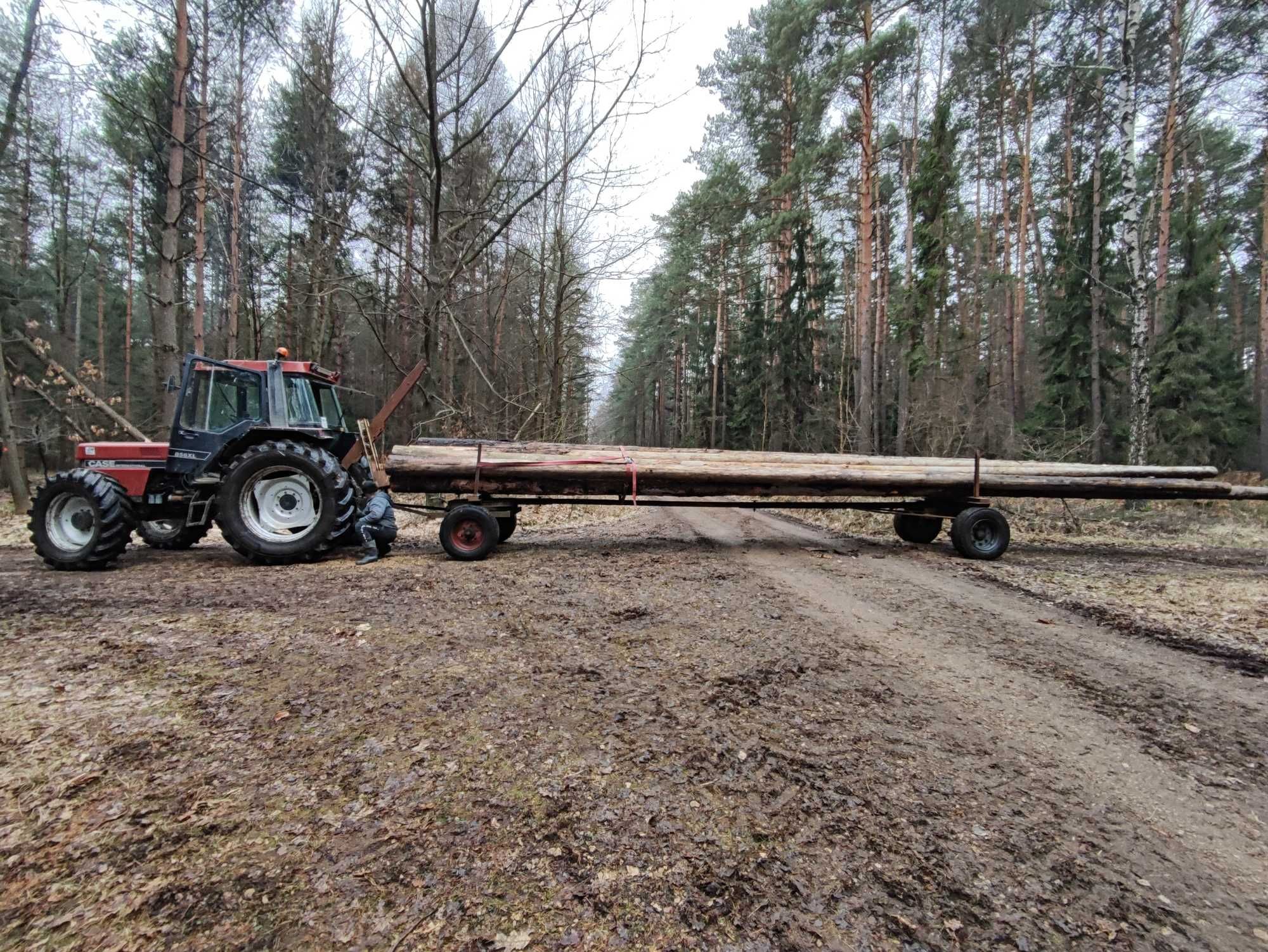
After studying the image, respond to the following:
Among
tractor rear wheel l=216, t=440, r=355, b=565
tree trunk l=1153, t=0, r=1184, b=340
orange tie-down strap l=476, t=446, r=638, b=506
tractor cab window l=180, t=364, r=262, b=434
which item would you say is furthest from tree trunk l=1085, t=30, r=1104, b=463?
tractor cab window l=180, t=364, r=262, b=434

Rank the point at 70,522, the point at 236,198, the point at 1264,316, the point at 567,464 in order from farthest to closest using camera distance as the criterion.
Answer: the point at 1264,316 → the point at 236,198 → the point at 567,464 → the point at 70,522

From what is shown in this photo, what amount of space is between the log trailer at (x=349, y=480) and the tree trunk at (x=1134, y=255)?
14.8 ft

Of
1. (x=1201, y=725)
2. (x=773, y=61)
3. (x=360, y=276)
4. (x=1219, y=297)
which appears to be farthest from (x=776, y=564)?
(x=1219, y=297)

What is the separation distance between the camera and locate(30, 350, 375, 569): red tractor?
5.26 m

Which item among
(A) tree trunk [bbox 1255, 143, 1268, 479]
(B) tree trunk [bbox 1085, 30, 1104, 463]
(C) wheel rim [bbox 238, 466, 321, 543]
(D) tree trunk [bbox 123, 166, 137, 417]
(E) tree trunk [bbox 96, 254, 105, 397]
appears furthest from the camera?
(E) tree trunk [bbox 96, 254, 105, 397]

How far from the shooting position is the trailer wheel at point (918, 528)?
744 cm

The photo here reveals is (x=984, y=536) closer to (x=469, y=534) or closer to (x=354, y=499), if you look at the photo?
(x=469, y=534)

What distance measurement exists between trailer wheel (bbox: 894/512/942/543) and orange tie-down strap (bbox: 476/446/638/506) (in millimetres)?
3881

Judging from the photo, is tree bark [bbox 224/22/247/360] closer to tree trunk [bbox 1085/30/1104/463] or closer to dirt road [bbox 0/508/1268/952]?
dirt road [bbox 0/508/1268/952]

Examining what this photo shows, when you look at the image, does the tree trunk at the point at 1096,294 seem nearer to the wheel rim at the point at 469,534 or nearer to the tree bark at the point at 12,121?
the wheel rim at the point at 469,534

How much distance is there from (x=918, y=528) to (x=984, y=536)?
1.08 m

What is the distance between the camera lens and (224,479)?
5.51m

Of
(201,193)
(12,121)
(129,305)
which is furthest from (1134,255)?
(129,305)

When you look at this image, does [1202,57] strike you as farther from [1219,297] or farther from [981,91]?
[1219,297]
